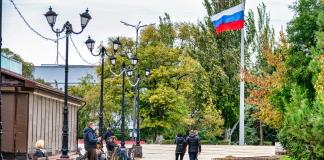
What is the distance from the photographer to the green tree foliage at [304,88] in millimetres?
14656

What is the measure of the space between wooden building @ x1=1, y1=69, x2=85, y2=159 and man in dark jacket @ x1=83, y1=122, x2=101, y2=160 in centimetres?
227

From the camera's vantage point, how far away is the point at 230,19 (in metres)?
56.8

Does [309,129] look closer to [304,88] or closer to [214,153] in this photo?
[304,88]

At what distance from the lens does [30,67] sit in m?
86.4

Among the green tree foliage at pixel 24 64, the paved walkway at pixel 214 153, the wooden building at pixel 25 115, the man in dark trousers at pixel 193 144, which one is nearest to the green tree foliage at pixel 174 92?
the paved walkway at pixel 214 153

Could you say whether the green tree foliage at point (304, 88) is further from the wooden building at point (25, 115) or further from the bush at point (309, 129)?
the wooden building at point (25, 115)

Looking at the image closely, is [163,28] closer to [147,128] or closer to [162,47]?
[162,47]

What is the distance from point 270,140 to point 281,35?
40.8 m

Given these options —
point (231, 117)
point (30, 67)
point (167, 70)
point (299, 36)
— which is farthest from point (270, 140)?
point (299, 36)

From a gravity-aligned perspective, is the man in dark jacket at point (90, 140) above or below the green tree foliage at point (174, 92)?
below

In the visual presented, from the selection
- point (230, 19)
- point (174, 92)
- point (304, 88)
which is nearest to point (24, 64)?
point (174, 92)

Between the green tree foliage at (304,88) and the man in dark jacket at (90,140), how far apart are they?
566cm

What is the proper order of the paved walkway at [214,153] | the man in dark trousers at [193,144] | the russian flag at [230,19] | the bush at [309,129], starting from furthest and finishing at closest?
the russian flag at [230,19] → the paved walkway at [214,153] → the man in dark trousers at [193,144] → the bush at [309,129]

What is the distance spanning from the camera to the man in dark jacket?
850 inches
